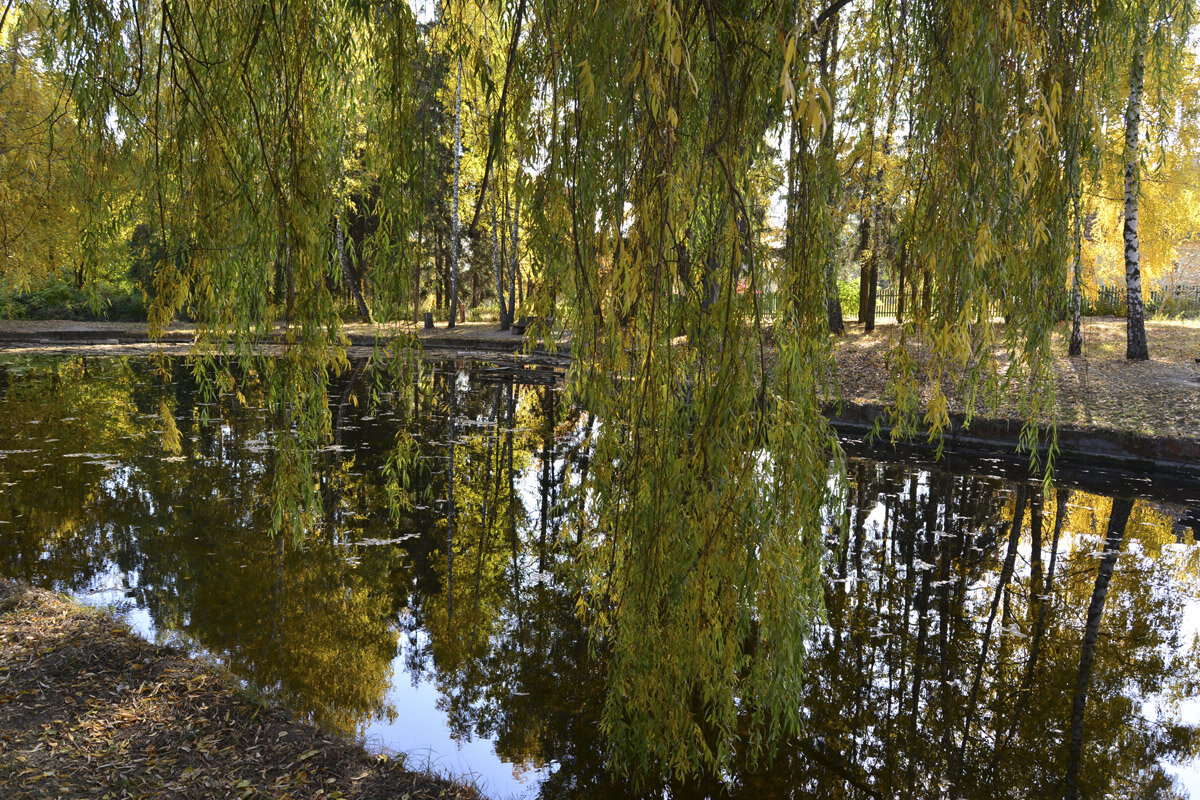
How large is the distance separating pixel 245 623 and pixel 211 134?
2.96 metres

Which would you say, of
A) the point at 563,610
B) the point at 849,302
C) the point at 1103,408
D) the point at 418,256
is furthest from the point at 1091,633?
the point at 849,302

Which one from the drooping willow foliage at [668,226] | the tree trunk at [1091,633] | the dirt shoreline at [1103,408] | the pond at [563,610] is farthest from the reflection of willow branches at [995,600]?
the drooping willow foliage at [668,226]

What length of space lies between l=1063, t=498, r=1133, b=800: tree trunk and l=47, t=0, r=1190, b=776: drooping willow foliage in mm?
1504

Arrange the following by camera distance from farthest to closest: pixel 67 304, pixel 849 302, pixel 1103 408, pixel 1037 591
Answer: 1. pixel 67 304
2. pixel 849 302
3. pixel 1103 408
4. pixel 1037 591

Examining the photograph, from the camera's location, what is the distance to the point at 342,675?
13.4 feet

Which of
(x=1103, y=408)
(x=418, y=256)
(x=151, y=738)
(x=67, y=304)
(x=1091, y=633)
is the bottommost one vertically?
(x=1091, y=633)

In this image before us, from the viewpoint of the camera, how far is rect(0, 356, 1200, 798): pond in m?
3.44

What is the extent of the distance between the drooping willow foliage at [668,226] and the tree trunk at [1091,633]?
1.50 metres

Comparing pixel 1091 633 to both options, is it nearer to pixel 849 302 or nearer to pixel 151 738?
pixel 151 738

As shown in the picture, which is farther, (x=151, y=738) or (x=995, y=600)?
(x=995, y=600)

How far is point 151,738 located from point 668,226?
282cm

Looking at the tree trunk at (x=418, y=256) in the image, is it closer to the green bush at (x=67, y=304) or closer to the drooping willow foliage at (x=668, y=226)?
the drooping willow foliage at (x=668, y=226)

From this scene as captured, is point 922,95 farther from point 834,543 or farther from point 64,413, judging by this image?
point 64,413

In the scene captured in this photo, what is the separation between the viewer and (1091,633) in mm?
4605
